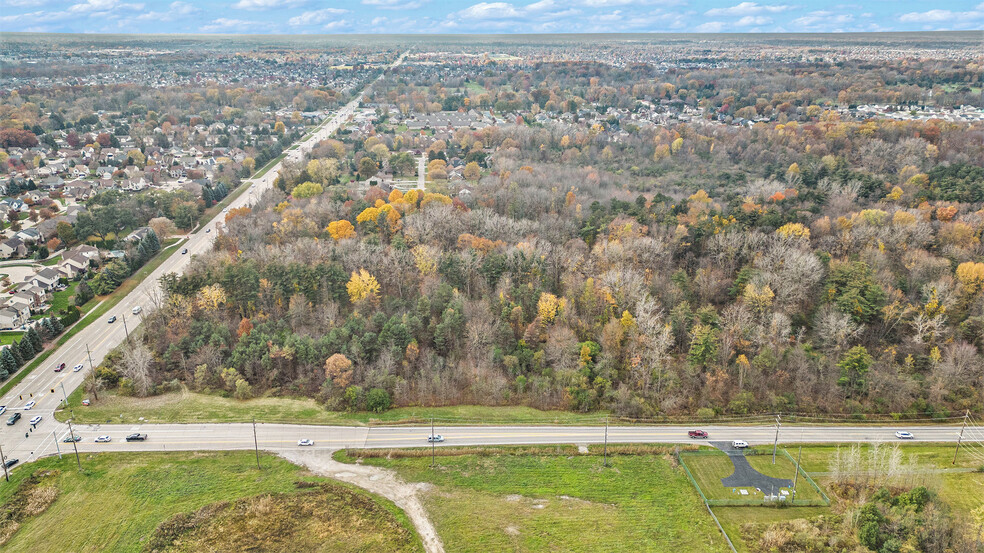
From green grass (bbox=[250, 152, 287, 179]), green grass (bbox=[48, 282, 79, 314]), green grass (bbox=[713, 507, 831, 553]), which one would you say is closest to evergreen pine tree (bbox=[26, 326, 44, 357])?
green grass (bbox=[48, 282, 79, 314])

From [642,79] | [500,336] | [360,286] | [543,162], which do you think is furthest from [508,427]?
[642,79]

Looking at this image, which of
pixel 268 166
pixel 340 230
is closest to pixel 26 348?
pixel 340 230

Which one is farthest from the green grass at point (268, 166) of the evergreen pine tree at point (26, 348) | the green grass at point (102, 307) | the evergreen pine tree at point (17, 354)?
the evergreen pine tree at point (17, 354)

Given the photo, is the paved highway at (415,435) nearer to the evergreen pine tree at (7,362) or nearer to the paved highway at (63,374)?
the paved highway at (63,374)

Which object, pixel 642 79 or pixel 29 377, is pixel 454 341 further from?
pixel 642 79

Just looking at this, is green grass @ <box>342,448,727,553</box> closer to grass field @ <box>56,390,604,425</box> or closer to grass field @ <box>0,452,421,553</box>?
grass field @ <box>0,452,421,553</box>

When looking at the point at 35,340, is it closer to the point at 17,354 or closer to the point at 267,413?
the point at 17,354

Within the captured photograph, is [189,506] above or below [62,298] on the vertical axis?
below
